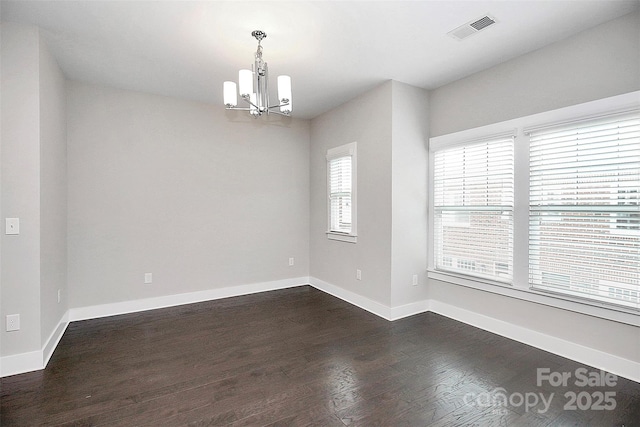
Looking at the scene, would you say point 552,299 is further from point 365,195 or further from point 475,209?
point 365,195

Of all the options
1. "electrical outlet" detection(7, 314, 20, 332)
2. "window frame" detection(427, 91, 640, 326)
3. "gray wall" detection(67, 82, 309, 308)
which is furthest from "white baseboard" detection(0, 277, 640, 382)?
"window frame" detection(427, 91, 640, 326)

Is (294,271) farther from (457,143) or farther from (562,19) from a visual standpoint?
(562,19)

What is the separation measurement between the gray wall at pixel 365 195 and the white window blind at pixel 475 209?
0.69m

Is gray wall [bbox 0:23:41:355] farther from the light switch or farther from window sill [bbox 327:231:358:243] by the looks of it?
window sill [bbox 327:231:358:243]

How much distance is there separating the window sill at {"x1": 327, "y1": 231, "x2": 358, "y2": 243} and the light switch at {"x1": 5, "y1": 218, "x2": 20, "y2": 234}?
3.37 m

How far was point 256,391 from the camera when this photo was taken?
7.48 feet

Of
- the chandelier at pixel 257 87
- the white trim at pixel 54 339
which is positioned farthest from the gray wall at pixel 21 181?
the chandelier at pixel 257 87

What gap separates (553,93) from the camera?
9.28 feet

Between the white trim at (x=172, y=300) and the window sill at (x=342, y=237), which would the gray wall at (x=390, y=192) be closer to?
the window sill at (x=342, y=237)

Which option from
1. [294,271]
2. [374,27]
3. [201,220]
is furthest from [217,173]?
[374,27]

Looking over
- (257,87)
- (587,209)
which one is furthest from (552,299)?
(257,87)

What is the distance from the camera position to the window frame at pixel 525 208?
2.46 metres

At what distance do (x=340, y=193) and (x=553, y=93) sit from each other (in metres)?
2.64

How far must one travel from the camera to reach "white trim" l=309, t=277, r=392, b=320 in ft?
12.4
